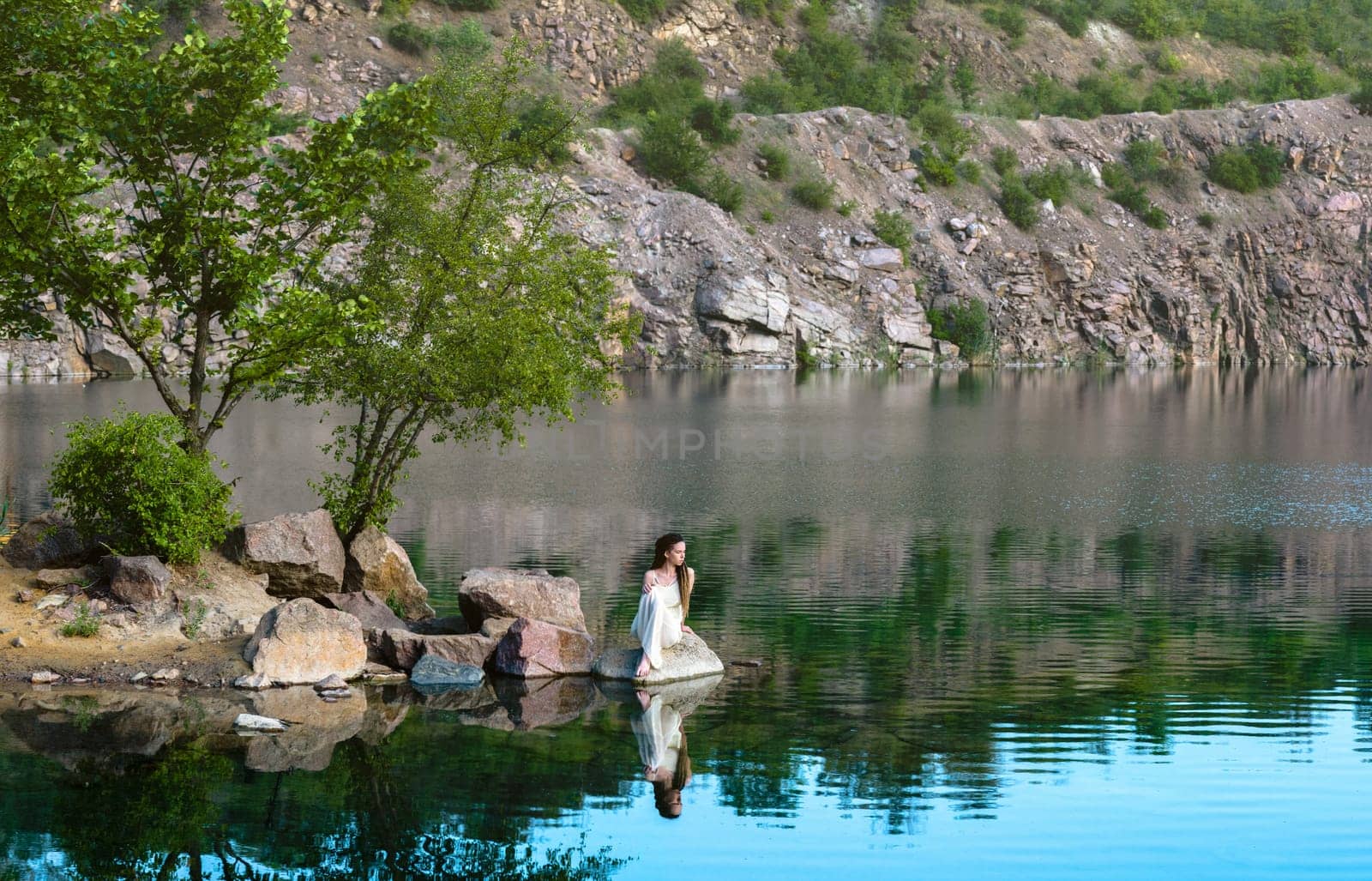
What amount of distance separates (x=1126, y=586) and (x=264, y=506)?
62.2 feet

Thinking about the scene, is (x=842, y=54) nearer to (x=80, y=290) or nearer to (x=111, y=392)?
(x=111, y=392)

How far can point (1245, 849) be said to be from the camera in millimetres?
12508

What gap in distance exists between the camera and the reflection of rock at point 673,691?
1745 centimetres

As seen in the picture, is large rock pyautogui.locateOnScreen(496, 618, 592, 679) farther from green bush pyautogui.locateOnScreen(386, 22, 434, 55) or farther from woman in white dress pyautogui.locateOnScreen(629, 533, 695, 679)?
green bush pyautogui.locateOnScreen(386, 22, 434, 55)

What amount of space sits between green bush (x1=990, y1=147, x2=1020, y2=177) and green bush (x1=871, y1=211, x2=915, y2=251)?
14326mm

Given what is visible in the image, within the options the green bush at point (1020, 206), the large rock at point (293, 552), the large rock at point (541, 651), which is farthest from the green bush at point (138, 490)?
the green bush at point (1020, 206)

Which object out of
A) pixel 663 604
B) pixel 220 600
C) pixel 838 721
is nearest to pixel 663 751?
pixel 838 721

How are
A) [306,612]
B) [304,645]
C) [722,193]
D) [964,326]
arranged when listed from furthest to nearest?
[964,326] → [722,193] → [306,612] → [304,645]

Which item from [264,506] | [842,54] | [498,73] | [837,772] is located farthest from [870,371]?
[837,772]

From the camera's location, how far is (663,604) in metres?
18.6

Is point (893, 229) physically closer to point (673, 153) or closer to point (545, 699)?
point (673, 153)

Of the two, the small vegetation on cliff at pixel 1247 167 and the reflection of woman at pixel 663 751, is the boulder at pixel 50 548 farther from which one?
the small vegetation on cliff at pixel 1247 167

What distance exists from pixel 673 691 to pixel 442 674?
3.00 m

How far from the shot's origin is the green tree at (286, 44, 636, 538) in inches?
885
